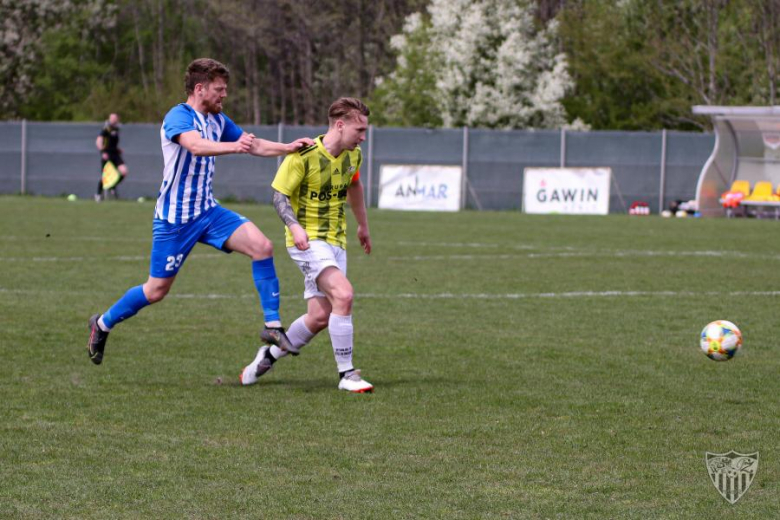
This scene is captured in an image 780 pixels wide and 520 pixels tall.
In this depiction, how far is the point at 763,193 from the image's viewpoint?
28.7m

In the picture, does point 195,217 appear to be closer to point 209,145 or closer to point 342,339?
point 209,145

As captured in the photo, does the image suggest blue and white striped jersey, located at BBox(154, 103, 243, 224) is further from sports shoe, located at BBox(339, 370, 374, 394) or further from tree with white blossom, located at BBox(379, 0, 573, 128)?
tree with white blossom, located at BBox(379, 0, 573, 128)

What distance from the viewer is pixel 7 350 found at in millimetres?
8453

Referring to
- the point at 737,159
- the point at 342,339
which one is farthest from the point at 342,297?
the point at 737,159

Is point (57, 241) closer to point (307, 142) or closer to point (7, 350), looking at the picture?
point (7, 350)

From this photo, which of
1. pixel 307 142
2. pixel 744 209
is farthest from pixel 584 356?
pixel 744 209

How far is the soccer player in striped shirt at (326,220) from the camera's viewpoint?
283 inches

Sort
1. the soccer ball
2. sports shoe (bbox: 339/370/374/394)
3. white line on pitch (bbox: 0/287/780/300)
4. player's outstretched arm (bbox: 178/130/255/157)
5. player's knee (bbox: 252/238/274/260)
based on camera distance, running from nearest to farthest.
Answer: player's outstretched arm (bbox: 178/130/255/157) < sports shoe (bbox: 339/370/374/394) < player's knee (bbox: 252/238/274/260) < the soccer ball < white line on pitch (bbox: 0/287/780/300)

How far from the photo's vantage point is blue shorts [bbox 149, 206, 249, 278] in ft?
25.1

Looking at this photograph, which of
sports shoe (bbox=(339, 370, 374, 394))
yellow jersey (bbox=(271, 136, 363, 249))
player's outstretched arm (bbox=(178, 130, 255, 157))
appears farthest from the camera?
yellow jersey (bbox=(271, 136, 363, 249))

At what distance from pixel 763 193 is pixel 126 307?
23301mm

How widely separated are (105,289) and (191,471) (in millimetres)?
7411

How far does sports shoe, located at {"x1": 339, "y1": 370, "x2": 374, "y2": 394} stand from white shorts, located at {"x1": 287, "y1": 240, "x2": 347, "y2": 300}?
600mm

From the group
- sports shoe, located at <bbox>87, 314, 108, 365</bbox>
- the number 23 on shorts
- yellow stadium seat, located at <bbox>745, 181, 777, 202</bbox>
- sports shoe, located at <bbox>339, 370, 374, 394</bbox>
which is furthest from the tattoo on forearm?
yellow stadium seat, located at <bbox>745, 181, 777, 202</bbox>
